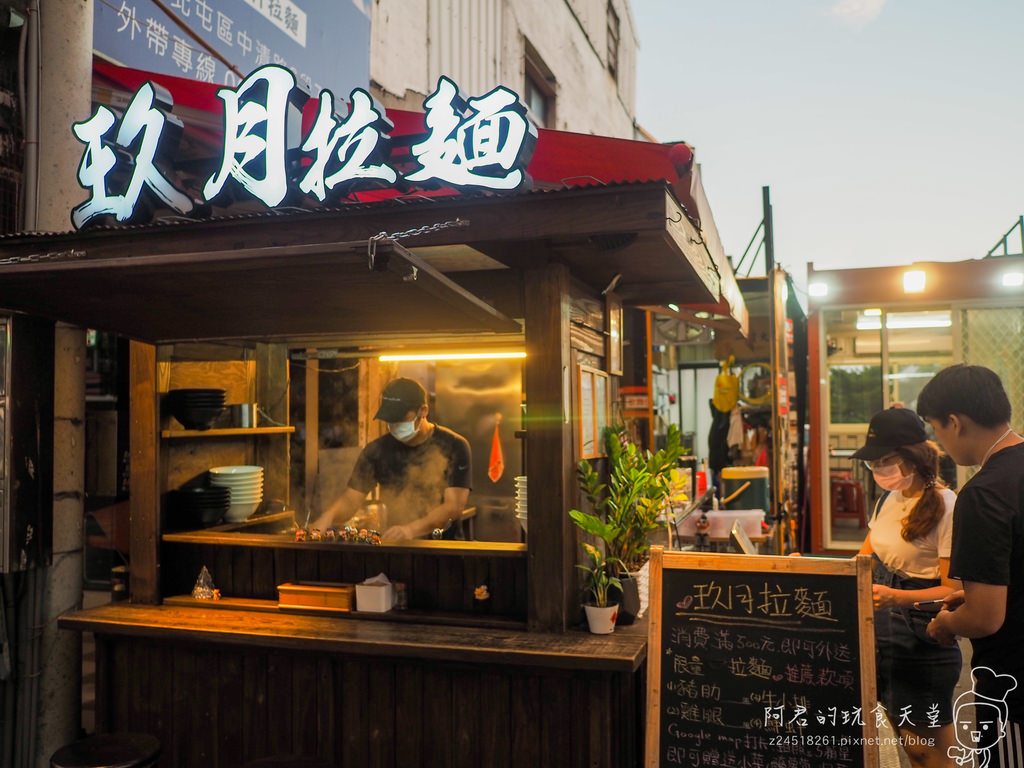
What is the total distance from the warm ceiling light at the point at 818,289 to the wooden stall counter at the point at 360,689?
339 inches

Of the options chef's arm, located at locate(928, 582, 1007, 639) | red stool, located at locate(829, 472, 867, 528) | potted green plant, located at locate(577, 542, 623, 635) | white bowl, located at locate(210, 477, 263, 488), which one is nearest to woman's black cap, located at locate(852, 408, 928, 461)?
chef's arm, located at locate(928, 582, 1007, 639)

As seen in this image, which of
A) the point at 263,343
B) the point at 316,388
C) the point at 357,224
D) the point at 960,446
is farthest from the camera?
the point at 316,388

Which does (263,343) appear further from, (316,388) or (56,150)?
(56,150)

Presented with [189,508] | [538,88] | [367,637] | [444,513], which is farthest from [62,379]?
[538,88]

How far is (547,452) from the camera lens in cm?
418

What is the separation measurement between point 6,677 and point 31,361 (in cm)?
191

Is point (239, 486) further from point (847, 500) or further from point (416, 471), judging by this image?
point (847, 500)

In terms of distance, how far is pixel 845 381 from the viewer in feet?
46.0

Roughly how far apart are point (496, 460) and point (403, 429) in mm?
2603

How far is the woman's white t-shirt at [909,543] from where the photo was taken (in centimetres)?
377

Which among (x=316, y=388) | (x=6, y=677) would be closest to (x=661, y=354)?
(x=316, y=388)

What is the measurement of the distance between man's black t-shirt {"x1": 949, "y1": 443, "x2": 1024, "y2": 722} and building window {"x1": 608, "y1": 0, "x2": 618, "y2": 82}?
14.4 meters

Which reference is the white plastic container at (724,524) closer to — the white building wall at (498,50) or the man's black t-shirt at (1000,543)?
the man's black t-shirt at (1000,543)

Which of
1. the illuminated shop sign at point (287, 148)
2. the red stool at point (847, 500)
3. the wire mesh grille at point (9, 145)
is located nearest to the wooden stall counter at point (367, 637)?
the illuminated shop sign at point (287, 148)
